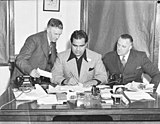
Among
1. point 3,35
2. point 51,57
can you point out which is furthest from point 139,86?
point 3,35

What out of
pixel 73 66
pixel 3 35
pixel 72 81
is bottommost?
pixel 72 81

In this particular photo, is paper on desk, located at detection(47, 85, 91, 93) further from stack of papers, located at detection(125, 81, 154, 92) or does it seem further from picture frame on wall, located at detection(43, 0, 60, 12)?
picture frame on wall, located at detection(43, 0, 60, 12)

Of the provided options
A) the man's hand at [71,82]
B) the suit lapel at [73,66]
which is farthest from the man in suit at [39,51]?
the man's hand at [71,82]

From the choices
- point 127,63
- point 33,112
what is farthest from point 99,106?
point 127,63

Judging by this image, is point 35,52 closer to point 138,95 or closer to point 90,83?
point 90,83

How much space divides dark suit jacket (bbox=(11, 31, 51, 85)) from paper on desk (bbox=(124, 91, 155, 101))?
1.21 metres

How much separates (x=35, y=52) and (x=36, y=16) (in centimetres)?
77

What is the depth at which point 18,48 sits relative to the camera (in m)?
4.10

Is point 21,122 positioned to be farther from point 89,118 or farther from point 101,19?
point 101,19

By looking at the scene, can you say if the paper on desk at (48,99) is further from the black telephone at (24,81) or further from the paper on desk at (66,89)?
the black telephone at (24,81)

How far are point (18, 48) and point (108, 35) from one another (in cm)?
125

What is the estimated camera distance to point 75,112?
2.16m

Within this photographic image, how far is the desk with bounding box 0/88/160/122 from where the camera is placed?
2.12 meters

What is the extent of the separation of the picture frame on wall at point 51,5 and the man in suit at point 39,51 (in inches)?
25.7
